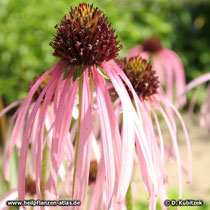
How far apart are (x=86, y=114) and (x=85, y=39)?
0.16 metres

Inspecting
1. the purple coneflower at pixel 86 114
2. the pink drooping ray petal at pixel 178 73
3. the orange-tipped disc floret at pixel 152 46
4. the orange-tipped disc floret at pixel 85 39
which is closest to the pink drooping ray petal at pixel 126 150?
the purple coneflower at pixel 86 114

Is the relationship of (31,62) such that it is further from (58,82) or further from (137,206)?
(58,82)

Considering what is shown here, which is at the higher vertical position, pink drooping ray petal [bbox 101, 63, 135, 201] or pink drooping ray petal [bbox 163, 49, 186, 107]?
pink drooping ray petal [bbox 163, 49, 186, 107]

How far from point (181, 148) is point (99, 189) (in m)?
2.75

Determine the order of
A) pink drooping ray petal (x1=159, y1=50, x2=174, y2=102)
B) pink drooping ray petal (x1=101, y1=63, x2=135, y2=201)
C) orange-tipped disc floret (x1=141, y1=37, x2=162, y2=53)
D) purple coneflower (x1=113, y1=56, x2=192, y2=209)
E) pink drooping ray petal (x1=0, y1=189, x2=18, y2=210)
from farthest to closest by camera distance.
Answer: orange-tipped disc floret (x1=141, y1=37, x2=162, y2=53) → pink drooping ray petal (x1=159, y1=50, x2=174, y2=102) → pink drooping ray petal (x1=0, y1=189, x2=18, y2=210) → purple coneflower (x1=113, y1=56, x2=192, y2=209) → pink drooping ray petal (x1=101, y1=63, x2=135, y2=201)

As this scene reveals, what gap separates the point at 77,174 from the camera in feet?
1.61

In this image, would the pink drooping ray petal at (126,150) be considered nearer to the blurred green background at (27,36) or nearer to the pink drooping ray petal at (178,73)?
the pink drooping ray petal at (178,73)

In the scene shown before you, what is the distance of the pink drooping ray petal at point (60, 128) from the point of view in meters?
0.51

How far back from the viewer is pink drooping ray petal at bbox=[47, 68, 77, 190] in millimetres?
513

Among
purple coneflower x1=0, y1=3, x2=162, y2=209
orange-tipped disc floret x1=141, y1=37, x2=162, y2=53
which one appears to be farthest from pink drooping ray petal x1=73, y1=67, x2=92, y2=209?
orange-tipped disc floret x1=141, y1=37, x2=162, y2=53

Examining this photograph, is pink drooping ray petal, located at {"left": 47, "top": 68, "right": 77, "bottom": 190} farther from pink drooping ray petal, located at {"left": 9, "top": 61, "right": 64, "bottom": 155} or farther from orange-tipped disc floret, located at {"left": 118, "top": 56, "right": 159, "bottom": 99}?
orange-tipped disc floret, located at {"left": 118, "top": 56, "right": 159, "bottom": 99}

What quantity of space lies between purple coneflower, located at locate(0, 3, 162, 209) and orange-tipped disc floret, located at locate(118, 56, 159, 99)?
0.47 feet

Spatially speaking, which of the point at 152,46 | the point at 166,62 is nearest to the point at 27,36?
the point at 152,46

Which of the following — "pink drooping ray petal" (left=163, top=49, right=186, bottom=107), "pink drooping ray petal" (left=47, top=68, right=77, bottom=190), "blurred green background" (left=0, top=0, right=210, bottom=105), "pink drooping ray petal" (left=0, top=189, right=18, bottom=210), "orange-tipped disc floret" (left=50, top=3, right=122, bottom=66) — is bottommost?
"pink drooping ray petal" (left=0, top=189, right=18, bottom=210)
